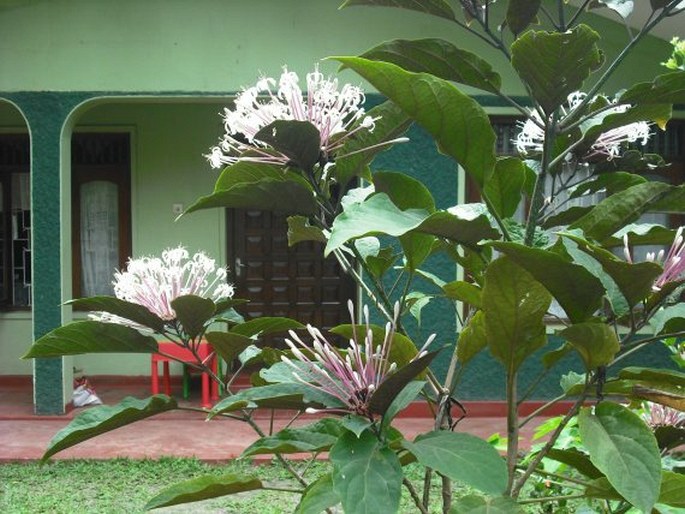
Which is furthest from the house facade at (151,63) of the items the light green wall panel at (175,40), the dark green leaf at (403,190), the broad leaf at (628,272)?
the broad leaf at (628,272)

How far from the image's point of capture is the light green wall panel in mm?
7391

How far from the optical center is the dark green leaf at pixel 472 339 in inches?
68.5

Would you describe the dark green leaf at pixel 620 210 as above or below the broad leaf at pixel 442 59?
below

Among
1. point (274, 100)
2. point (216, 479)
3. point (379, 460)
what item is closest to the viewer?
point (379, 460)

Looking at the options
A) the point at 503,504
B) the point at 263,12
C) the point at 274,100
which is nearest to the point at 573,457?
the point at 503,504

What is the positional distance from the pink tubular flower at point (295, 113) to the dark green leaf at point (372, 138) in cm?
2

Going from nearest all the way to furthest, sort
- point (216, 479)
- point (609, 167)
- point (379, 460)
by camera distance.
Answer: point (379, 460), point (216, 479), point (609, 167)

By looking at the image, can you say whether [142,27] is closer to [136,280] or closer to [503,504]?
[136,280]

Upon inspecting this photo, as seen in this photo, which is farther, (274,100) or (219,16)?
(219,16)

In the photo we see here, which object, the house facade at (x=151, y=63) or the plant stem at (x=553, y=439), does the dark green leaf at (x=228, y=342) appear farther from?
the house facade at (x=151, y=63)

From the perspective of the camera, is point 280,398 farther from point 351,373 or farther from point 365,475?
point 365,475

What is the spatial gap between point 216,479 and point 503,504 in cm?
57

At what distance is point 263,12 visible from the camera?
744 cm

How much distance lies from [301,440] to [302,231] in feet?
1.55
